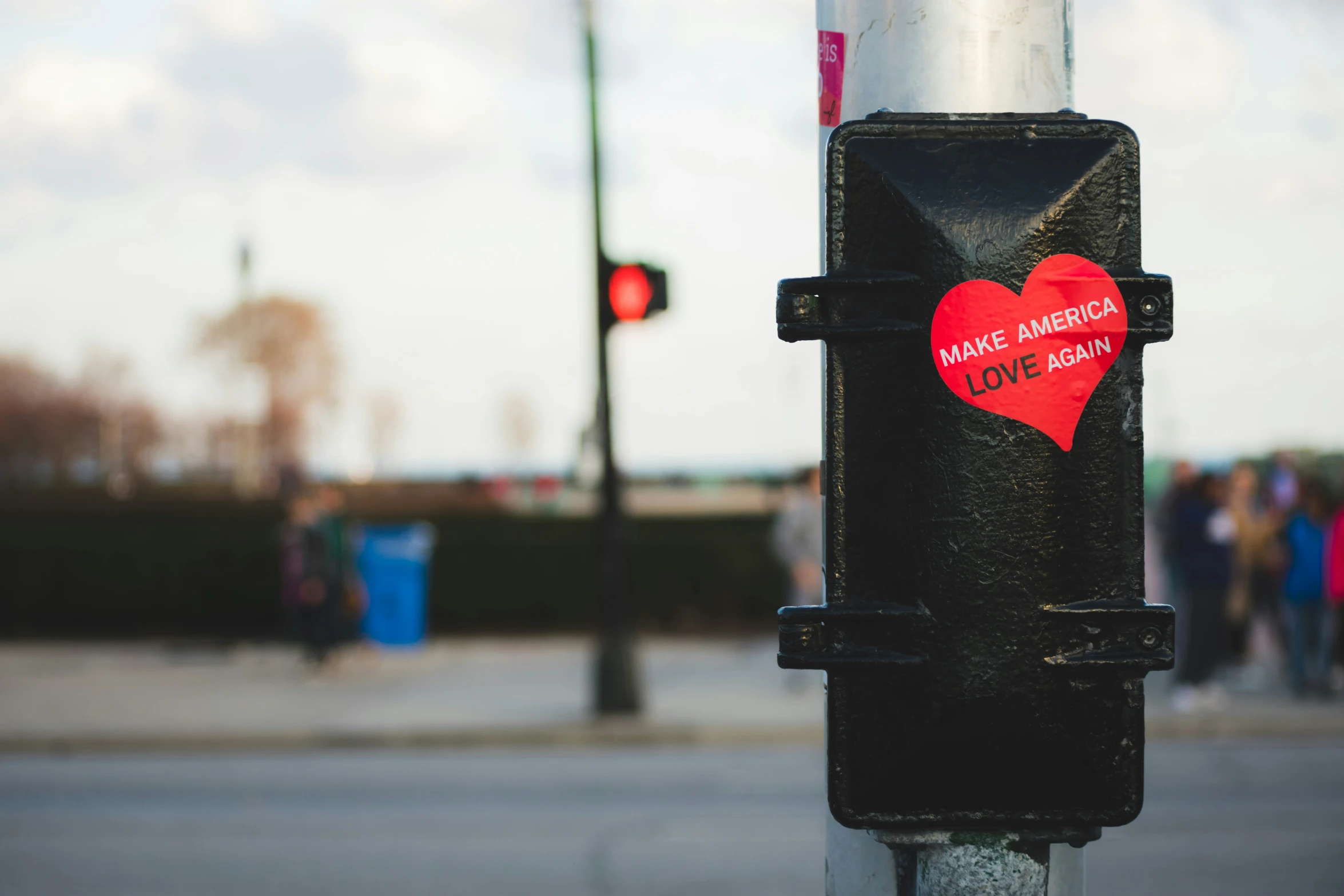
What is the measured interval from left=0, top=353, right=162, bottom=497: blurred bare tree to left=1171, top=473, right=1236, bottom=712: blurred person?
240 ft

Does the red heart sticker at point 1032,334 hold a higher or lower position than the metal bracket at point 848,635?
higher

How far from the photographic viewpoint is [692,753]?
9.59 m

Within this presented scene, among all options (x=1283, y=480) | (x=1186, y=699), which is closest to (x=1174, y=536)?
(x=1186, y=699)

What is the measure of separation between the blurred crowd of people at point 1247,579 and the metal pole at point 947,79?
Answer: 9648 millimetres

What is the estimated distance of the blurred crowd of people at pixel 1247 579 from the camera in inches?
412

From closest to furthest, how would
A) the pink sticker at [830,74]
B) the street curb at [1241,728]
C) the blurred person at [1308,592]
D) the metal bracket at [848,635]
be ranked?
the metal bracket at [848,635] < the pink sticker at [830,74] < the street curb at [1241,728] < the blurred person at [1308,592]

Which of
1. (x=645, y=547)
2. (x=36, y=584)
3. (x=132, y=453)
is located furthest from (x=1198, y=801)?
(x=132, y=453)

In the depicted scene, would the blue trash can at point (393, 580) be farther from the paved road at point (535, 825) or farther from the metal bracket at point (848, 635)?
the metal bracket at point (848, 635)

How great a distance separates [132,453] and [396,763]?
81.7m

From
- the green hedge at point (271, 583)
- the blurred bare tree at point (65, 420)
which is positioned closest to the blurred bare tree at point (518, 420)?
the blurred bare tree at point (65, 420)

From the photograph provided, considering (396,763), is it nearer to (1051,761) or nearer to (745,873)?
(745,873)

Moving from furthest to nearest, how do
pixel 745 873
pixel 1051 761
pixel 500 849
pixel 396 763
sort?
pixel 396 763, pixel 500 849, pixel 745 873, pixel 1051 761

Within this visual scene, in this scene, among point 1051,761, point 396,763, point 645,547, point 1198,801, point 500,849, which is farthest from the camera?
point 645,547

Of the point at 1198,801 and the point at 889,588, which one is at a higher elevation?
the point at 889,588
